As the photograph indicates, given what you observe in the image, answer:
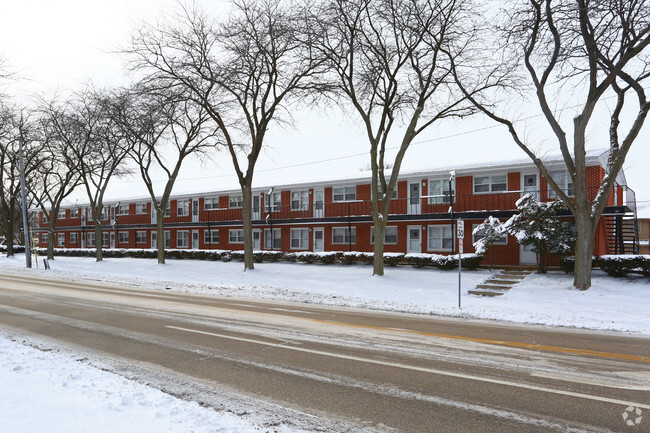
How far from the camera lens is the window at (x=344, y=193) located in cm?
3068

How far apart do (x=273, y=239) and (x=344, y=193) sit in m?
7.43

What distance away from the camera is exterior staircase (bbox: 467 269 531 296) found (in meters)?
17.9

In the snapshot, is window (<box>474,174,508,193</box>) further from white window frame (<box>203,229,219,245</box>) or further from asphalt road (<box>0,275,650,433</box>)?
white window frame (<box>203,229,219,245</box>)

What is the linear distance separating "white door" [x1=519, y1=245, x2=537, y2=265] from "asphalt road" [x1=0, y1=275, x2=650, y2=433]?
14056 millimetres

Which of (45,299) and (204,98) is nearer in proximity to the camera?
(45,299)

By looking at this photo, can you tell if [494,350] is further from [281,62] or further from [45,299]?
[281,62]

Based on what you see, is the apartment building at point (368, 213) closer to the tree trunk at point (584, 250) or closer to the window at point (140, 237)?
the window at point (140, 237)

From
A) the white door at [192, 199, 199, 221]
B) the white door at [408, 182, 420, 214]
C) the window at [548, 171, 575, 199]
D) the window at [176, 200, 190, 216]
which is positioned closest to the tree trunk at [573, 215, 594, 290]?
the window at [548, 171, 575, 199]

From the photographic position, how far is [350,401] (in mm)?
5270

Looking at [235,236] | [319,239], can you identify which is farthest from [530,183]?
[235,236]

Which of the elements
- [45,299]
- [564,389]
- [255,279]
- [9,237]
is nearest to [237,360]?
[564,389]

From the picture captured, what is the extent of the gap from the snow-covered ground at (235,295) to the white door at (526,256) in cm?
262

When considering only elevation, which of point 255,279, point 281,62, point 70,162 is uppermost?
point 281,62

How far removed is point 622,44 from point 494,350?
14499 millimetres
